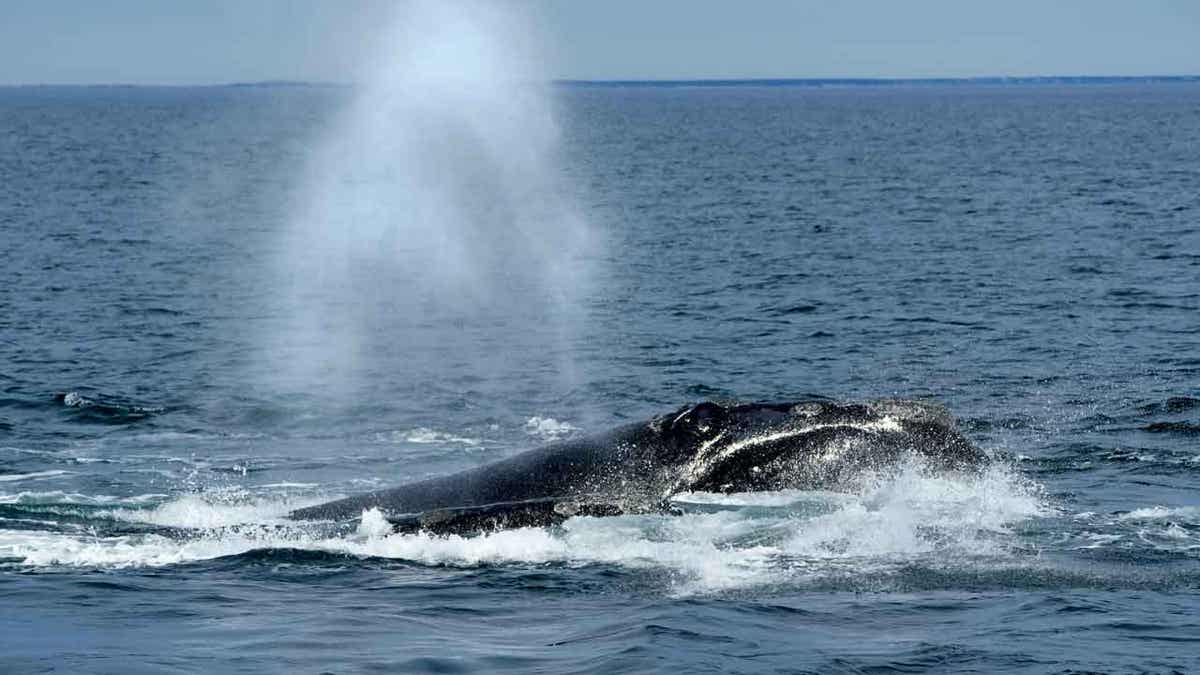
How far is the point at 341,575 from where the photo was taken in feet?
59.0

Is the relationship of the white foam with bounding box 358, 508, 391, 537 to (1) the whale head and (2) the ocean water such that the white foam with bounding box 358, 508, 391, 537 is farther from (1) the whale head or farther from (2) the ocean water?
(1) the whale head

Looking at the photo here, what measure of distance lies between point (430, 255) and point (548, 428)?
34.4 meters

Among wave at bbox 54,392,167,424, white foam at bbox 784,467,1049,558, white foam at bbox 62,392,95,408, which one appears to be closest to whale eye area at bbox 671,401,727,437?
white foam at bbox 784,467,1049,558

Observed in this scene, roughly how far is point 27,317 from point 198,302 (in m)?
5.33

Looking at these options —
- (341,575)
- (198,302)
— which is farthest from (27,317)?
(341,575)

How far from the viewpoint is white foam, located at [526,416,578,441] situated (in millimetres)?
27047

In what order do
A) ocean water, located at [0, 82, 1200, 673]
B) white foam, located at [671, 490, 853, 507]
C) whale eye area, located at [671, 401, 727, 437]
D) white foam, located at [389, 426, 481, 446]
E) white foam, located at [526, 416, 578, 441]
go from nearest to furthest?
ocean water, located at [0, 82, 1200, 673] → white foam, located at [671, 490, 853, 507] → whale eye area, located at [671, 401, 727, 437] → white foam, located at [389, 426, 481, 446] → white foam, located at [526, 416, 578, 441]

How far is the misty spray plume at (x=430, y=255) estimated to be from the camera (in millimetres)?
36125

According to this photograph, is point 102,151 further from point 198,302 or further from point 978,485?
point 978,485

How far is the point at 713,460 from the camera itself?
18984 mm

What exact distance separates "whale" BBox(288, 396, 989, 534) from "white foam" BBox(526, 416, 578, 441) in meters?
7.35

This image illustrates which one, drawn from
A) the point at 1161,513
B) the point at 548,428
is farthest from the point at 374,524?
the point at 1161,513

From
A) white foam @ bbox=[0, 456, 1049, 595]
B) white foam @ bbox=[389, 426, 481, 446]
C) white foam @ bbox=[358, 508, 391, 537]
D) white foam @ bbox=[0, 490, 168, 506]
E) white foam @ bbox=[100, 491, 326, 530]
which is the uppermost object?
white foam @ bbox=[389, 426, 481, 446]

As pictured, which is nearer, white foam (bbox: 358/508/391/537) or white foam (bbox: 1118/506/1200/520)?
white foam (bbox: 358/508/391/537)
